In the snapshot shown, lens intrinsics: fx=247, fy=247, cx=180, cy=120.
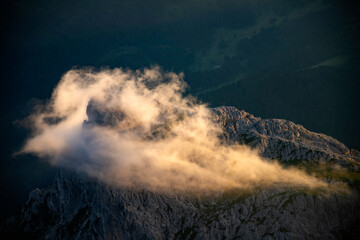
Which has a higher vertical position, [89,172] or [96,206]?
[89,172]

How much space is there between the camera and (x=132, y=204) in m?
182

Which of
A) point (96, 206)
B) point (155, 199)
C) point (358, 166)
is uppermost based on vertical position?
point (358, 166)

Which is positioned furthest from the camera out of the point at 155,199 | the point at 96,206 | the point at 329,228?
the point at 155,199

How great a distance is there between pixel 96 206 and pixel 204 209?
265 feet

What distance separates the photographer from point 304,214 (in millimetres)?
169625

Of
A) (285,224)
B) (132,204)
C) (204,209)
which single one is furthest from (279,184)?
(132,204)

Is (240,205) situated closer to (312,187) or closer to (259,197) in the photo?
(259,197)

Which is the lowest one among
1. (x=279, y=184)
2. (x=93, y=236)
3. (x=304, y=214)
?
(x=93, y=236)

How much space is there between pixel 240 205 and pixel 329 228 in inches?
2302

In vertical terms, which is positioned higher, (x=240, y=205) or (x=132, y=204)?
(x=240, y=205)

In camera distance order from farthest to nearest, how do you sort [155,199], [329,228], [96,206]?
[155,199] → [96,206] → [329,228]

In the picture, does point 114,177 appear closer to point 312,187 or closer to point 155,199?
point 155,199

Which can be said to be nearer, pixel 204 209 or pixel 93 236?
pixel 93 236

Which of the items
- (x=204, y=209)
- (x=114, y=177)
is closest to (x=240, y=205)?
(x=204, y=209)
